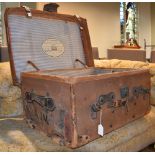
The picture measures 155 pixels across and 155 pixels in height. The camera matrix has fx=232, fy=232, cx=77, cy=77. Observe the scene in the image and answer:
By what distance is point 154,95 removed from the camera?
1482 millimetres

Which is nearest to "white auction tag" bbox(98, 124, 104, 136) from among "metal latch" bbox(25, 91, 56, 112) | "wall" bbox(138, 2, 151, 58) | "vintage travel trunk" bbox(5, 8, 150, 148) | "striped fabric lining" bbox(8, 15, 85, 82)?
"vintage travel trunk" bbox(5, 8, 150, 148)

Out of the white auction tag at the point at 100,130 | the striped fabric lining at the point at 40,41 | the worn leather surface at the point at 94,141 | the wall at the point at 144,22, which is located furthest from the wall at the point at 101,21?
the white auction tag at the point at 100,130

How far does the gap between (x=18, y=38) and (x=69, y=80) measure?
0.50 meters

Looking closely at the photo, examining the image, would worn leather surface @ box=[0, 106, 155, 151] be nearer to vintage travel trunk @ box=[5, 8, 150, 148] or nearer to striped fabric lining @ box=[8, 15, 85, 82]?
vintage travel trunk @ box=[5, 8, 150, 148]

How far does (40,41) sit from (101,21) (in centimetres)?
368

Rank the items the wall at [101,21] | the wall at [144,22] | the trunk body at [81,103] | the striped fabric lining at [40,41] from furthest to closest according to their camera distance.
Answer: the wall at [144,22], the wall at [101,21], the striped fabric lining at [40,41], the trunk body at [81,103]

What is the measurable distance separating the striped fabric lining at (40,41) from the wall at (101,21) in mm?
2773

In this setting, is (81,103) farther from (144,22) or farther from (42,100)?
(144,22)

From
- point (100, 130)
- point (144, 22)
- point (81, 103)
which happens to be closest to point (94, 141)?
point (100, 130)

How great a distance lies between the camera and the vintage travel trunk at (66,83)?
2.85 feet

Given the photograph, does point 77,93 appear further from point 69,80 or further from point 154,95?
point 154,95

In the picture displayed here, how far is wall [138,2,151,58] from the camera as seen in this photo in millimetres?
6469

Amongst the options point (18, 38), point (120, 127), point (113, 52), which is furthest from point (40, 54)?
point (113, 52)

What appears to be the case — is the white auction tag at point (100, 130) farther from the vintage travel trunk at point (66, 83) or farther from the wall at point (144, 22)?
the wall at point (144, 22)
